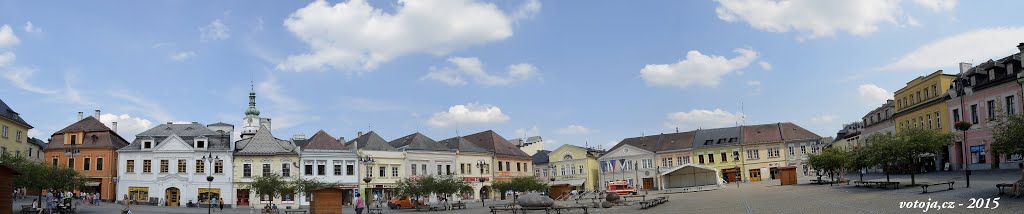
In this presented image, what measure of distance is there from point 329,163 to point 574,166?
31590 millimetres

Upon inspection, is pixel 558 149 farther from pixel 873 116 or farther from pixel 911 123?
pixel 911 123

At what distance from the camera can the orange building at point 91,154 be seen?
61.2 meters

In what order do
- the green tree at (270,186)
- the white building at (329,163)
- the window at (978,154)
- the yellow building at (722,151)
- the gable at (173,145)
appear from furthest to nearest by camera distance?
the yellow building at (722,151), the white building at (329,163), the gable at (173,145), the green tree at (270,186), the window at (978,154)

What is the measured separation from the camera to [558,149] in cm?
8569

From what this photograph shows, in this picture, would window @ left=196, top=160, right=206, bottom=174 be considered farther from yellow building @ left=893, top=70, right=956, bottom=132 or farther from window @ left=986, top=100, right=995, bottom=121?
window @ left=986, top=100, right=995, bottom=121

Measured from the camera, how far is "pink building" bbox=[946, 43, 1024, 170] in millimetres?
41281

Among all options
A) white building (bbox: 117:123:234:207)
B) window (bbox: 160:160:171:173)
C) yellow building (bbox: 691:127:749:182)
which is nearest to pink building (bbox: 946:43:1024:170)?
yellow building (bbox: 691:127:749:182)

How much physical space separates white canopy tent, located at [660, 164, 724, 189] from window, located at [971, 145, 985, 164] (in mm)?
23707

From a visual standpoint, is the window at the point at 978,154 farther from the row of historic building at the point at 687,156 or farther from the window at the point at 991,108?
the row of historic building at the point at 687,156

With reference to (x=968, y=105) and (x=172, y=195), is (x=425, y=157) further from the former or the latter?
(x=968, y=105)

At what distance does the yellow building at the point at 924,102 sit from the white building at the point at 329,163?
135 ft

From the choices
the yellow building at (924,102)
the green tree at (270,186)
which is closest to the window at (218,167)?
the green tree at (270,186)

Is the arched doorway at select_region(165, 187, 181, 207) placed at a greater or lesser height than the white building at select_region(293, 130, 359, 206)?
lesser

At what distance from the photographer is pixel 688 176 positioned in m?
72.1
